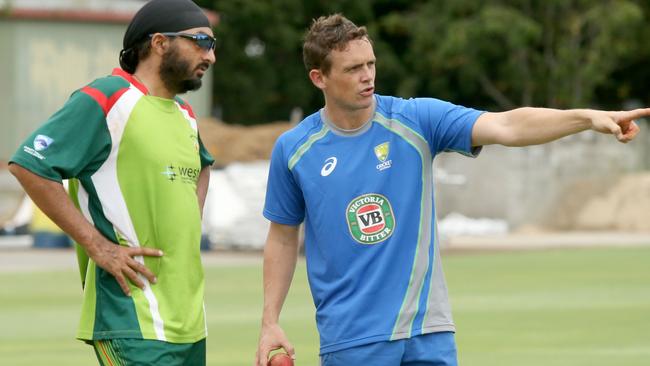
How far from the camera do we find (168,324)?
6277mm

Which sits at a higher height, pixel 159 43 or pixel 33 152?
pixel 159 43

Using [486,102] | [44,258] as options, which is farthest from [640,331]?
[486,102]

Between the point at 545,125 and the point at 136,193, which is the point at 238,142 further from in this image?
the point at 545,125

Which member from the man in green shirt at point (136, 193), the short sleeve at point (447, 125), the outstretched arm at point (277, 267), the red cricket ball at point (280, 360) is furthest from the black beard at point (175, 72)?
the red cricket ball at point (280, 360)

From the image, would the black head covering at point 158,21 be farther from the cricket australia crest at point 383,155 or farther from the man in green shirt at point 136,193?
the cricket australia crest at point 383,155

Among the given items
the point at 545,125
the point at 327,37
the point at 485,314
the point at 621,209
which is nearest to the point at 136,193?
the point at 327,37

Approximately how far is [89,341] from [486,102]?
5027 cm

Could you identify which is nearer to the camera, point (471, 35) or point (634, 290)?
point (634, 290)

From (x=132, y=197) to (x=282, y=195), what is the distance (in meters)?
0.61

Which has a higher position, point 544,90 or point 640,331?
point 544,90

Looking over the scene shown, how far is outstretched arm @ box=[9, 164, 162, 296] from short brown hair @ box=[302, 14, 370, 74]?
985 millimetres

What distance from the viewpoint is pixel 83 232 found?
6172 millimetres

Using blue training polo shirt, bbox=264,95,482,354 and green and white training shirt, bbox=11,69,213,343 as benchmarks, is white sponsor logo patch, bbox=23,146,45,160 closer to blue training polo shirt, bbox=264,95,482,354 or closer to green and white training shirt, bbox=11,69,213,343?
green and white training shirt, bbox=11,69,213,343

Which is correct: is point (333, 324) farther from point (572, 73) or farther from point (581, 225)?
point (572, 73)
